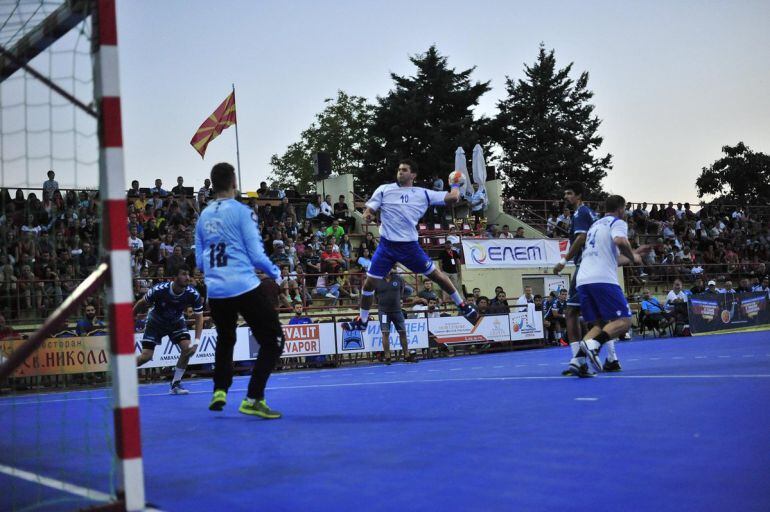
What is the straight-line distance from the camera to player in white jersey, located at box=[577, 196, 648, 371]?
10.1 meters

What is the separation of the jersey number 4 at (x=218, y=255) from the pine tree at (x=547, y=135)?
192 feet

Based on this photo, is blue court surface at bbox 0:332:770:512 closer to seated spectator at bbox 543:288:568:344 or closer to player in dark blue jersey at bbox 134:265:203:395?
player in dark blue jersey at bbox 134:265:203:395

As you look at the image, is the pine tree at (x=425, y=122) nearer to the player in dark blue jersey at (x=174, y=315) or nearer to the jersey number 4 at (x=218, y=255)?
the player in dark blue jersey at (x=174, y=315)

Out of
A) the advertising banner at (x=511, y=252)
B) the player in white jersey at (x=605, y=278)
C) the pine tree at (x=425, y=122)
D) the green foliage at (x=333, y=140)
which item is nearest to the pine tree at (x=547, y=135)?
the pine tree at (x=425, y=122)

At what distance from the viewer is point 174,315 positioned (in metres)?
12.7

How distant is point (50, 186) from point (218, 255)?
1.80 metres

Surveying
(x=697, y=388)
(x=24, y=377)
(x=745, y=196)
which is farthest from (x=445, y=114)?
(x=697, y=388)

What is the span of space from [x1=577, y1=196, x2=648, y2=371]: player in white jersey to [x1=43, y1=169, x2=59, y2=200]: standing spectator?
20.1 feet

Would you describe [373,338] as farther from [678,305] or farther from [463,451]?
[463,451]

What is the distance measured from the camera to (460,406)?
7.54 meters

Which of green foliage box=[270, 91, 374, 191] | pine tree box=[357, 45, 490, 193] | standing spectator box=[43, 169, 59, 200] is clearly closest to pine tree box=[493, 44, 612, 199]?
pine tree box=[357, 45, 490, 193]

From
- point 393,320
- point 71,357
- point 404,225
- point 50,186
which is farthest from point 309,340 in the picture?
point 50,186

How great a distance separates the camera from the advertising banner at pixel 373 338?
2094 centimetres

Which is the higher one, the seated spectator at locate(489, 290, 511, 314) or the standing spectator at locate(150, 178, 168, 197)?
the standing spectator at locate(150, 178, 168, 197)
